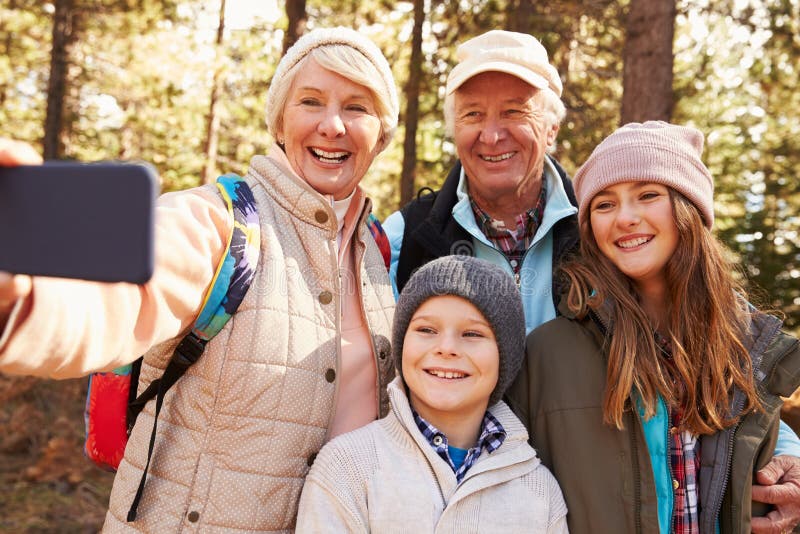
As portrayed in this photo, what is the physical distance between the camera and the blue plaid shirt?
2576 millimetres

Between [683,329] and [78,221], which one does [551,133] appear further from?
[78,221]

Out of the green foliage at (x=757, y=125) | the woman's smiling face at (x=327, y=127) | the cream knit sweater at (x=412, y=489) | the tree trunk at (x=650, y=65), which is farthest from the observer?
the green foliage at (x=757, y=125)

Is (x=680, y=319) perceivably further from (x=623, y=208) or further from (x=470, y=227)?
(x=470, y=227)

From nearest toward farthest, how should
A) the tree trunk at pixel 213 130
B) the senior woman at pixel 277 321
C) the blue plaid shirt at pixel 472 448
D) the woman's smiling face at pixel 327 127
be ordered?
1. the senior woman at pixel 277 321
2. the blue plaid shirt at pixel 472 448
3. the woman's smiling face at pixel 327 127
4. the tree trunk at pixel 213 130

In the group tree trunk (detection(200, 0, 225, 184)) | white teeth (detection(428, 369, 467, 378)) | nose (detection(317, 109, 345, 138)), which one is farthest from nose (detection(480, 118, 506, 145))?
tree trunk (detection(200, 0, 225, 184))

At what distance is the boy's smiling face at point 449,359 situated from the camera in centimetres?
259

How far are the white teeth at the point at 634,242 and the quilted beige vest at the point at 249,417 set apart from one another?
1.30 metres

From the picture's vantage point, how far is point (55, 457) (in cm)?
773

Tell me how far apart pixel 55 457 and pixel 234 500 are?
651 cm

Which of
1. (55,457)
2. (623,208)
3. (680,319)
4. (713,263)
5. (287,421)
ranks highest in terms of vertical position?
(623,208)

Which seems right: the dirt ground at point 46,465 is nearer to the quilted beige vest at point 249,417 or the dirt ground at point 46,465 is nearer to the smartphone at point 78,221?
the quilted beige vest at point 249,417

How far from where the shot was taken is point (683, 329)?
Answer: 9.65 ft

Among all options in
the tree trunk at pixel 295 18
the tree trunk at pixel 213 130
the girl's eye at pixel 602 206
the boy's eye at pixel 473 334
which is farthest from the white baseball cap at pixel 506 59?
the tree trunk at pixel 213 130

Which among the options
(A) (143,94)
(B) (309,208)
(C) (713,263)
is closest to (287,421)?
(B) (309,208)
